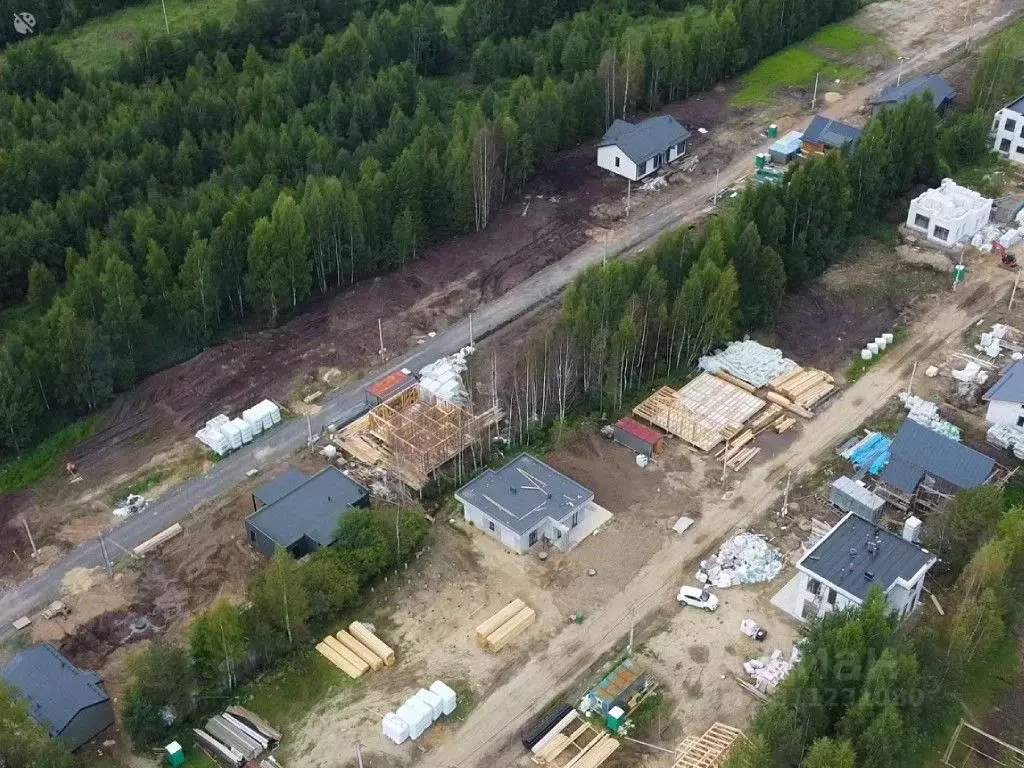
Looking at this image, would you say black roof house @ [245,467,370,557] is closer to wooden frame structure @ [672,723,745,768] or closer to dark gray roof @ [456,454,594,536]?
dark gray roof @ [456,454,594,536]

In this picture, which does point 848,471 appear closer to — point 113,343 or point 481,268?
point 481,268

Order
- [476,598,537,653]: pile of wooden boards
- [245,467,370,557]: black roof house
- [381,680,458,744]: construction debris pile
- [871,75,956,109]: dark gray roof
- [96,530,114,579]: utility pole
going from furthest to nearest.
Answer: [871,75,956,109]: dark gray roof
[96,530,114,579]: utility pole
[245,467,370,557]: black roof house
[476,598,537,653]: pile of wooden boards
[381,680,458,744]: construction debris pile

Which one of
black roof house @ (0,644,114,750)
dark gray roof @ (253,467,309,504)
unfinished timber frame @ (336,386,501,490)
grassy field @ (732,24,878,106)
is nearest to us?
black roof house @ (0,644,114,750)

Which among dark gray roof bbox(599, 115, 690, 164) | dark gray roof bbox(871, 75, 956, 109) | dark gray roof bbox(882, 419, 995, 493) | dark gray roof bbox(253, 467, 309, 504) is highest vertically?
dark gray roof bbox(871, 75, 956, 109)

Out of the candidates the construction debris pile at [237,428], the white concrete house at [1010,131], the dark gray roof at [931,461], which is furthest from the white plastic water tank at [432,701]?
the white concrete house at [1010,131]

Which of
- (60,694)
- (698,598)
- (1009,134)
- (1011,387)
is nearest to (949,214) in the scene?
(1009,134)

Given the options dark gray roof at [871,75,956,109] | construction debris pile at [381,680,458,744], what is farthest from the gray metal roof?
construction debris pile at [381,680,458,744]

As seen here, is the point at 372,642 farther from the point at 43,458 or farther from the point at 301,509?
the point at 43,458

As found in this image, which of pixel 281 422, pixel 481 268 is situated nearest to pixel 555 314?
pixel 481 268
